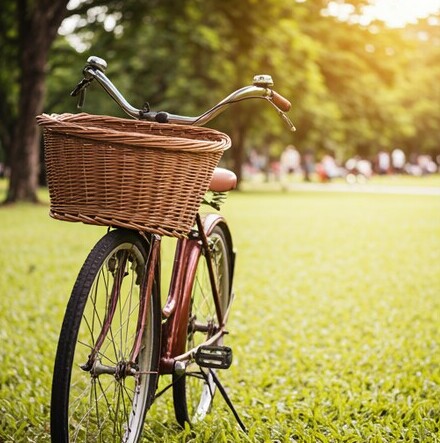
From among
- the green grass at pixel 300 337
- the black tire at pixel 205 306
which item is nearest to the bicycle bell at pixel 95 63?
the black tire at pixel 205 306

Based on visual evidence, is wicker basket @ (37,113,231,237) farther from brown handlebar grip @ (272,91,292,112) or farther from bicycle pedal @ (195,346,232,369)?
bicycle pedal @ (195,346,232,369)

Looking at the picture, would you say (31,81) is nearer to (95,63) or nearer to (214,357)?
(214,357)

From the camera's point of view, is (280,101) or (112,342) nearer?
(112,342)

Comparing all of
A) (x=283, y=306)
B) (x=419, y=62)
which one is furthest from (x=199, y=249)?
(x=419, y=62)

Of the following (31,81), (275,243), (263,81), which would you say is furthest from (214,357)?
(31,81)

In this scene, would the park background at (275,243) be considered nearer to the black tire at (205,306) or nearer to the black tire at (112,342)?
the black tire at (205,306)

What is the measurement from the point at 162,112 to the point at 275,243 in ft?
35.2

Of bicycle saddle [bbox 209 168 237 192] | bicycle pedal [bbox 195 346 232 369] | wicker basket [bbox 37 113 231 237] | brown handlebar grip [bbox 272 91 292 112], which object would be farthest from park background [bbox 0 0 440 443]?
brown handlebar grip [bbox 272 91 292 112]

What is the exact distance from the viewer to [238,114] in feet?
109

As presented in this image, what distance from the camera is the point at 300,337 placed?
6.66 meters

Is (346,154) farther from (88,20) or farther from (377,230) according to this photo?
(377,230)

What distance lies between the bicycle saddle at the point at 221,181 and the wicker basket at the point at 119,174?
1.82ft

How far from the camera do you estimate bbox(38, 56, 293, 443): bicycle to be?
2.90 meters

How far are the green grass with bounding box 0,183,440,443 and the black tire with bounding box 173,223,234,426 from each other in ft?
0.29
